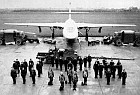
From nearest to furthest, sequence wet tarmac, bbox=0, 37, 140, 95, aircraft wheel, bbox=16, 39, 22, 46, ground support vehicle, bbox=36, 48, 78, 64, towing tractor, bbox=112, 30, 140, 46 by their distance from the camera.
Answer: wet tarmac, bbox=0, 37, 140, 95 < ground support vehicle, bbox=36, 48, 78, 64 < towing tractor, bbox=112, 30, 140, 46 < aircraft wheel, bbox=16, 39, 22, 46

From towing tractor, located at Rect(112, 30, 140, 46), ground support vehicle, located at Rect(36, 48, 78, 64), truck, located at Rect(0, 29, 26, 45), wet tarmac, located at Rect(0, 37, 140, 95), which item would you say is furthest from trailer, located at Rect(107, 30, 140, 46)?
truck, located at Rect(0, 29, 26, 45)

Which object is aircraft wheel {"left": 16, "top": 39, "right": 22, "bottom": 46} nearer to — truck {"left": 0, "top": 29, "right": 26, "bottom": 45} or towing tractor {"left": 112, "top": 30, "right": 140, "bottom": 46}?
truck {"left": 0, "top": 29, "right": 26, "bottom": 45}

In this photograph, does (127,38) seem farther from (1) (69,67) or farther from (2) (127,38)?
(1) (69,67)

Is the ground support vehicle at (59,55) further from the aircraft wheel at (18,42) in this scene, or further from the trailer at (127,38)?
the trailer at (127,38)

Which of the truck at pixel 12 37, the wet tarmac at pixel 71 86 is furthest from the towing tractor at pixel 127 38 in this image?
the truck at pixel 12 37

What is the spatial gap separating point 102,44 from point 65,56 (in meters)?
14.2

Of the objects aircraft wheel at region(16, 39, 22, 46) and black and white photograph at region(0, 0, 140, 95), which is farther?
aircraft wheel at region(16, 39, 22, 46)

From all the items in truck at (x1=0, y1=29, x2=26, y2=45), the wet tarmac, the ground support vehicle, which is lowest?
the wet tarmac

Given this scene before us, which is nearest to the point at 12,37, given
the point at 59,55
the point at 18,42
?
the point at 18,42

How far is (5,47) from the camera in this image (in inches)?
1283

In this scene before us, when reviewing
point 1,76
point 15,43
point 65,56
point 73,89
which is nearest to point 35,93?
point 73,89

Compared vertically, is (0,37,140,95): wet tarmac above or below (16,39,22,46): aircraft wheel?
below

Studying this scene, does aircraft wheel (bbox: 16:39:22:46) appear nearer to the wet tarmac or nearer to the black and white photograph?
the black and white photograph

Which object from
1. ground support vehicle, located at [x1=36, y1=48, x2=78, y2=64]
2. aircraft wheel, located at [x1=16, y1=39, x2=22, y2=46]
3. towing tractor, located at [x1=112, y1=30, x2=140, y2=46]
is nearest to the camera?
ground support vehicle, located at [x1=36, y1=48, x2=78, y2=64]
